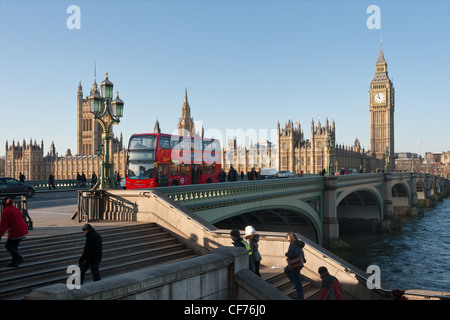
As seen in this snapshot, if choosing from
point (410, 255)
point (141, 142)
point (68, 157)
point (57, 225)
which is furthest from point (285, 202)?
point (68, 157)

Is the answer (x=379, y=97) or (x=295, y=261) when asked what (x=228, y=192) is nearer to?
(x=295, y=261)

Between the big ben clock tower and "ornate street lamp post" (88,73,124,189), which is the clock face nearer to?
the big ben clock tower

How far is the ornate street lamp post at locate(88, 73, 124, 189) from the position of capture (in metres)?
14.4

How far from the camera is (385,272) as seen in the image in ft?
103

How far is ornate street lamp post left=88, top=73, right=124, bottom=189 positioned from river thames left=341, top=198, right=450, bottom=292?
19448 mm

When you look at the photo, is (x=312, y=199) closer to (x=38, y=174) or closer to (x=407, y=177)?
(x=407, y=177)

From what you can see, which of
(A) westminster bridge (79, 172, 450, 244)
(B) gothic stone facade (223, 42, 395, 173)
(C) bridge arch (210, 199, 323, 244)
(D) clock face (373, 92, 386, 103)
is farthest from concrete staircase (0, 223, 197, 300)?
(D) clock face (373, 92, 386, 103)

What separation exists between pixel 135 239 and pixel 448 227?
51.9m

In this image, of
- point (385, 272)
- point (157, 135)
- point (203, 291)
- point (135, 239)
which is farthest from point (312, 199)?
point (203, 291)

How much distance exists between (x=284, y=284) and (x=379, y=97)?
15887 cm

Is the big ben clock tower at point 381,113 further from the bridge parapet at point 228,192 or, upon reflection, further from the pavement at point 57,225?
the pavement at point 57,225

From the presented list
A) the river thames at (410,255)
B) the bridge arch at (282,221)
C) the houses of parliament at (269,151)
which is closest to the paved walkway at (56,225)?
the bridge arch at (282,221)

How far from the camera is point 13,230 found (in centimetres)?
841

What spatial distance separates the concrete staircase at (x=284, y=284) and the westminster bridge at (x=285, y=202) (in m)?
3.67
